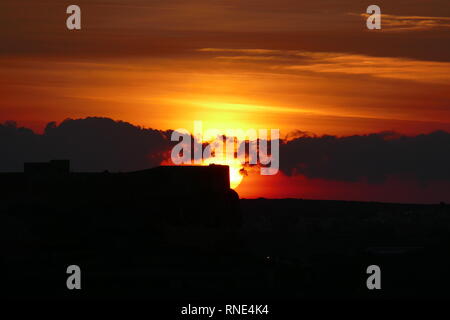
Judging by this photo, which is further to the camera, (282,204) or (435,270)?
(282,204)

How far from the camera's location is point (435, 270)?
250 ft

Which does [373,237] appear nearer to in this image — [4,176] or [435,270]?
[435,270]

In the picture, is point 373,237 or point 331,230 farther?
point 331,230

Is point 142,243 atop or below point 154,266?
atop

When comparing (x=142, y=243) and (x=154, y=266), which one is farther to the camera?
(x=142, y=243)

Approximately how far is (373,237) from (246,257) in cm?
6334

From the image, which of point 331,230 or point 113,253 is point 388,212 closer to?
point 331,230
